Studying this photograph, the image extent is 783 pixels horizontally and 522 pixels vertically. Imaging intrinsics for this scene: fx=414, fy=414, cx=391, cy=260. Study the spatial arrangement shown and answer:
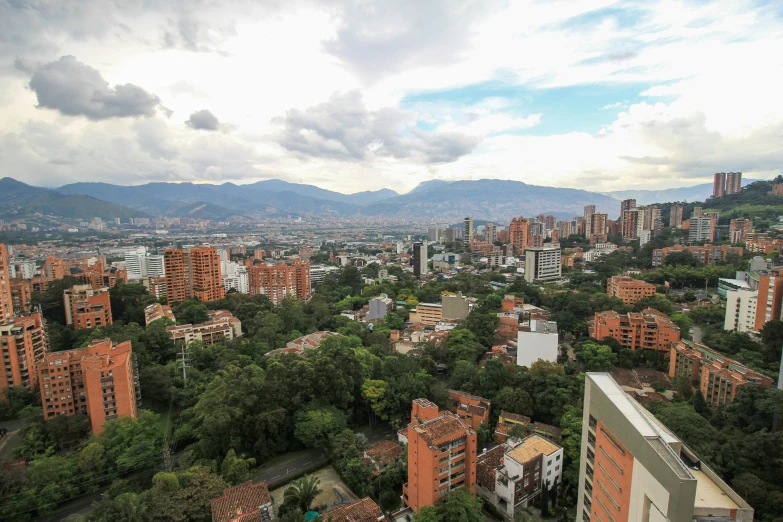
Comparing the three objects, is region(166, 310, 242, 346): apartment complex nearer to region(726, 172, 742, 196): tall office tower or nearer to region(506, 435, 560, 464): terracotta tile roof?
region(506, 435, 560, 464): terracotta tile roof

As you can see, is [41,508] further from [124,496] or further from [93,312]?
[93,312]

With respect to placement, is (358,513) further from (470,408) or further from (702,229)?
(702,229)

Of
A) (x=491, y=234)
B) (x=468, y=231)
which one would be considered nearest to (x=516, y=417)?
(x=491, y=234)

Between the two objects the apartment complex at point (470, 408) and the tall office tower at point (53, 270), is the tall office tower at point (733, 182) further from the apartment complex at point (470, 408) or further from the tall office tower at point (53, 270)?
the tall office tower at point (53, 270)

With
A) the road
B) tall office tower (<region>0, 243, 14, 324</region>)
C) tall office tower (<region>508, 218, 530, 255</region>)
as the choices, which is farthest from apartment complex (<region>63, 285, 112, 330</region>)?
tall office tower (<region>508, 218, 530, 255</region>)


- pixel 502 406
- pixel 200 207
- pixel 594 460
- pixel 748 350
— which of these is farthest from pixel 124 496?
pixel 200 207
